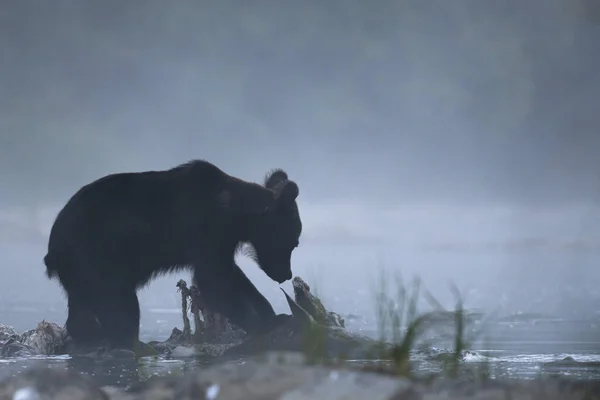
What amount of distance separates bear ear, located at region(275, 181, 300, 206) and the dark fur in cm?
21

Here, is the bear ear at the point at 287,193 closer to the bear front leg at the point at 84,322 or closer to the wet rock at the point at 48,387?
the bear front leg at the point at 84,322

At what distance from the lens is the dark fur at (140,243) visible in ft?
18.5

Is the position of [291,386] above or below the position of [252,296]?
below

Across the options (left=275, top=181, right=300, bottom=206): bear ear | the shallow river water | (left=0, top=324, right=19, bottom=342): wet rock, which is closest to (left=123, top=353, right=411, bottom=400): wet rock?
the shallow river water

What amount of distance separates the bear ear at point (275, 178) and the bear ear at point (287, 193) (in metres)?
0.16

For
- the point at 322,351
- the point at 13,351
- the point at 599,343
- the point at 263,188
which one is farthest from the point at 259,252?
the point at 322,351

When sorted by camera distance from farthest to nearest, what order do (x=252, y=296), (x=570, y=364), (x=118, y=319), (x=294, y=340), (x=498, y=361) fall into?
(x=252, y=296)
(x=118, y=319)
(x=294, y=340)
(x=498, y=361)
(x=570, y=364)

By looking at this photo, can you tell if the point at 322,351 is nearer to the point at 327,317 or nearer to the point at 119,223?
the point at 327,317

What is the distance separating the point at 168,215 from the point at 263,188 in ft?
2.21

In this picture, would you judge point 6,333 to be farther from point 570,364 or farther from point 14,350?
point 570,364

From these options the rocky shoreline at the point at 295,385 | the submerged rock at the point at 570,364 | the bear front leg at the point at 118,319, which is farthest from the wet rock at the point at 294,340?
the rocky shoreline at the point at 295,385

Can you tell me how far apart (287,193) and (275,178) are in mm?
293

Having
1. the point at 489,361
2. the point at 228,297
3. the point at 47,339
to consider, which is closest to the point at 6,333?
the point at 47,339

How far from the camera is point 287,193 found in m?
5.92
